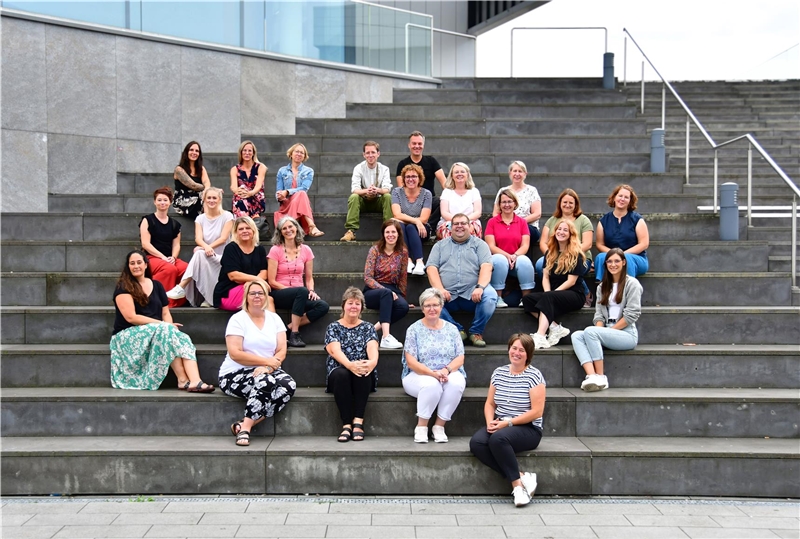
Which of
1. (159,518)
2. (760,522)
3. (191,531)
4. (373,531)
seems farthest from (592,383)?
(159,518)

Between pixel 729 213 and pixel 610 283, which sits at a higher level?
pixel 729 213

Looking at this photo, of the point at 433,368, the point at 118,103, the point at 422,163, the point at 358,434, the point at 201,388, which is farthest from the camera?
the point at 118,103

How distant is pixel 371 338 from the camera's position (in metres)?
6.59

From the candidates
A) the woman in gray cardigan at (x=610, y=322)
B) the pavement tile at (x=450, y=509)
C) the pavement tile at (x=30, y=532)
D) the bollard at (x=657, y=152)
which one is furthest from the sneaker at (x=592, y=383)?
the bollard at (x=657, y=152)

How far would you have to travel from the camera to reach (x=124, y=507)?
579cm

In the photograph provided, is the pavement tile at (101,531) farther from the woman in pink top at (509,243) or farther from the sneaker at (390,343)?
the woman in pink top at (509,243)

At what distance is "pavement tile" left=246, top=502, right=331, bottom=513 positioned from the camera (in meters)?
5.71

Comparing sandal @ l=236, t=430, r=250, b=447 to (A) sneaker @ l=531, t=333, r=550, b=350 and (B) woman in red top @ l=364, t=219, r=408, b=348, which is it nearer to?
(B) woman in red top @ l=364, t=219, r=408, b=348

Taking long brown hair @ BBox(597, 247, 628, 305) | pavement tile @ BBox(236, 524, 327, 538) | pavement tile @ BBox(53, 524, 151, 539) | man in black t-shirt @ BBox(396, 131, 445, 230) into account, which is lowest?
pavement tile @ BBox(53, 524, 151, 539)

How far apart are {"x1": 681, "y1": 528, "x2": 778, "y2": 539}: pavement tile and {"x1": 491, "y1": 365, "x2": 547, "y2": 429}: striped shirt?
127cm

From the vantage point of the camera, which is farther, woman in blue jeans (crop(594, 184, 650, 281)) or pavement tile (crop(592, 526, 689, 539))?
woman in blue jeans (crop(594, 184, 650, 281))

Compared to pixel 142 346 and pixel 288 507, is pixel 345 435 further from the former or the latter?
pixel 142 346

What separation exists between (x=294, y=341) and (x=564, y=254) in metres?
2.51

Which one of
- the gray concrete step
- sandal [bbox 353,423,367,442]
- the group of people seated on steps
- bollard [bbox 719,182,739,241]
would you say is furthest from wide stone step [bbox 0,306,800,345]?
bollard [bbox 719,182,739,241]
